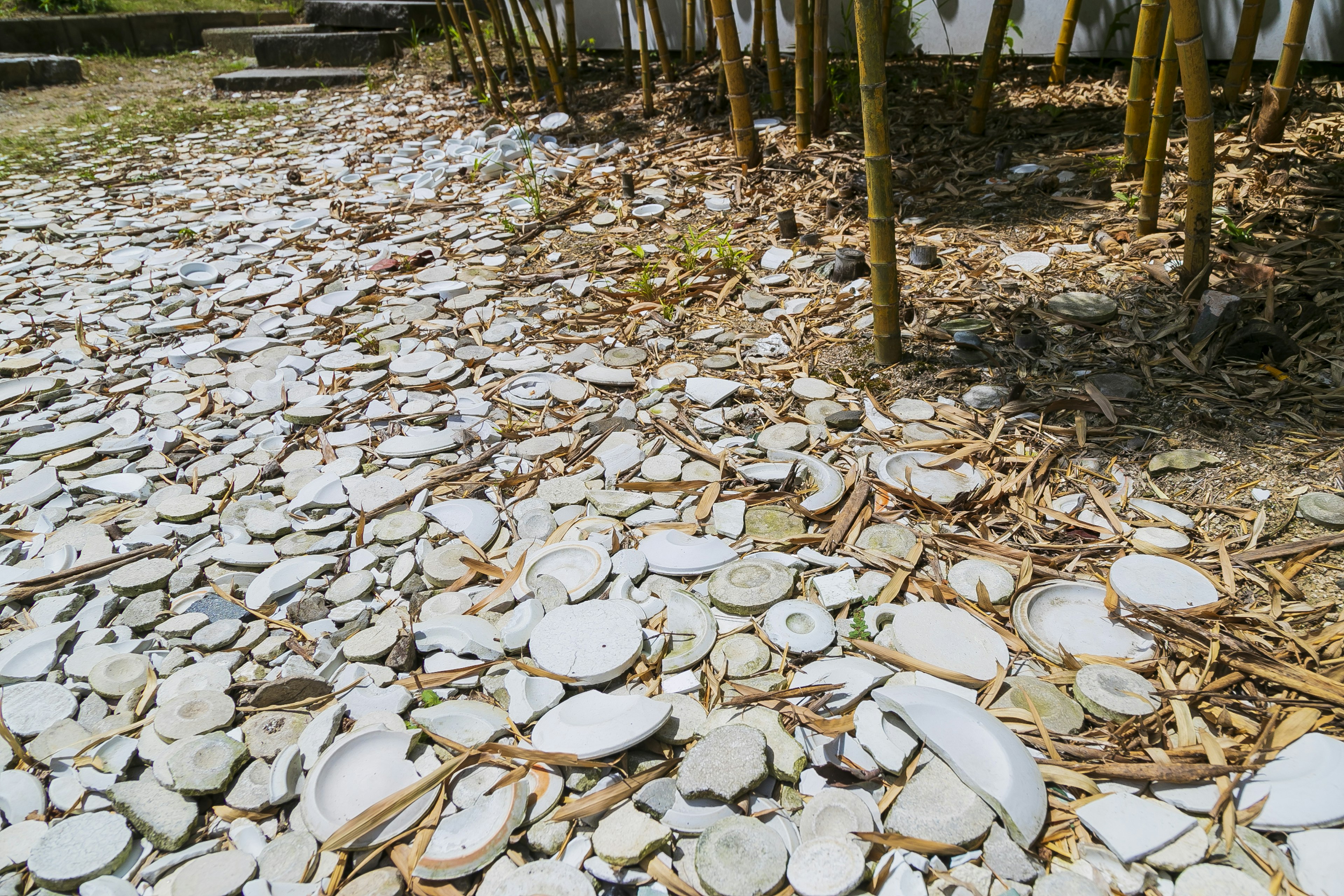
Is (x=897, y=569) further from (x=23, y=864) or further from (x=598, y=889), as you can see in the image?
(x=23, y=864)

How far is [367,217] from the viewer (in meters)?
3.22

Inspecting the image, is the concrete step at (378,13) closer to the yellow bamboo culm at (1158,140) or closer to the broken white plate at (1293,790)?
the yellow bamboo culm at (1158,140)

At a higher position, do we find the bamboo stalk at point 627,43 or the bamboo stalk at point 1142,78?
the bamboo stalk at point 627,43

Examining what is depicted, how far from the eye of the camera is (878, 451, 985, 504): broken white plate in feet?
5.12

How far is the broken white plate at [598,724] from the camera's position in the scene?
1.13 meters

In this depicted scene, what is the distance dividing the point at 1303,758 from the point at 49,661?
6.03 ft

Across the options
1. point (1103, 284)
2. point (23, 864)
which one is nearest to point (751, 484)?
point (1103, 284)

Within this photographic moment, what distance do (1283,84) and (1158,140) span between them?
2.24 ft

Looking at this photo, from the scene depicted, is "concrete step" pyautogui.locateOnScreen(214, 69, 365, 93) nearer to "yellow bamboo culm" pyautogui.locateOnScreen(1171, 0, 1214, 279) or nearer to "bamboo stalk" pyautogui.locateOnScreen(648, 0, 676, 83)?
"bamboo stalk" pyautogui.locateOnScreen(648, 0, 676, 83)

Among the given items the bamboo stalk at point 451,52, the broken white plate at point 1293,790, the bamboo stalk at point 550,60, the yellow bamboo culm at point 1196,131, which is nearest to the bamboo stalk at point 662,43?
the bamboo stalk at point 550,60

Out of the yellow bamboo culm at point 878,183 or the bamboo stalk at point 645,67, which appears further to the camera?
the bamboo stalk at point 645,67

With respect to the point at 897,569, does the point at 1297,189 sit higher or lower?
higher

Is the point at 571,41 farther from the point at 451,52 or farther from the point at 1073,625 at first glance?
the point at 1073,625

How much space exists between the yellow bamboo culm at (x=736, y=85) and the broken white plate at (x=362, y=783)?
229 cm
